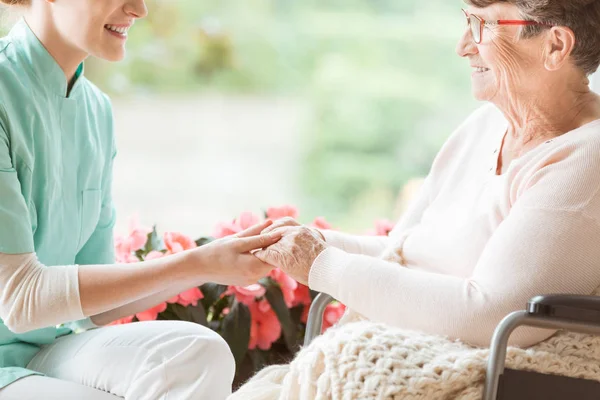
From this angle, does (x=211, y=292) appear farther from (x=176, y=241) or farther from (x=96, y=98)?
(x=96, y=98)

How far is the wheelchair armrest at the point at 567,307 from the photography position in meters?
1.39

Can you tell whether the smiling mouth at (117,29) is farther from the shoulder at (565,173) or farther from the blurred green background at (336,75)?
the blurred green background at (336,75)

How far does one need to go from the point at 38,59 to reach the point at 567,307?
1287 mm

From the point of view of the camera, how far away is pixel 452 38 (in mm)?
3889

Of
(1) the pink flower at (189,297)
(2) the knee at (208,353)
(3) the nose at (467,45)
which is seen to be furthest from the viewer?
(1) the pink flower at (189,297)

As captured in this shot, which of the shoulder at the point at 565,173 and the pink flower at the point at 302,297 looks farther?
the pink flower at the point at 302,297

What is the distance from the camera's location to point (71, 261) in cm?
200

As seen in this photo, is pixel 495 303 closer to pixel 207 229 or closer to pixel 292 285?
pixel 292 285

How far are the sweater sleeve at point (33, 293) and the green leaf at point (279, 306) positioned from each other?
0.82 meters

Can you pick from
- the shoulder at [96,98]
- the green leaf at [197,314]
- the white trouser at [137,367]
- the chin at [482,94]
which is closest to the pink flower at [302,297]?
the green leaf at [197,314]

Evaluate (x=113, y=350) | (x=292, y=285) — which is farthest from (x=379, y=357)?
(x=292, y=285)

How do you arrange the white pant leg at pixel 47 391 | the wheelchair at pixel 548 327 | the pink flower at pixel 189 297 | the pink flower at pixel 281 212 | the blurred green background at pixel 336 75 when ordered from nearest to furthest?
the wheelchair at pixel 548 327, the white pant leg at pixel 47 391, the pink flower at pixel 189 297, the pink flower at pixel 281 212, the blurred green background at pixel 336 75

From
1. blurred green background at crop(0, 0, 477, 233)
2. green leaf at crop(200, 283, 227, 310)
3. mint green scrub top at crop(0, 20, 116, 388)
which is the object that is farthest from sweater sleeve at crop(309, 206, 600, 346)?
blurred green background at crop(0, 0, 477, 233)

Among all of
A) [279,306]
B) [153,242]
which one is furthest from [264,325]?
[153,242]
